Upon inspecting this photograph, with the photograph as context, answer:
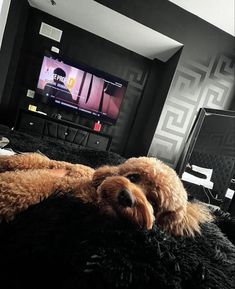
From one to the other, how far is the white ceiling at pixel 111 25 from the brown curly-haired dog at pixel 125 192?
2.82m

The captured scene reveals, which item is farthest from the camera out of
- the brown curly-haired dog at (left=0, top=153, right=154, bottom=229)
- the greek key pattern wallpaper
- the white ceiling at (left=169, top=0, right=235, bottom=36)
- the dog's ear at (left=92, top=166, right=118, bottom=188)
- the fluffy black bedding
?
the greek key pattern wallpaper

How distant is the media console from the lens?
3.05 m

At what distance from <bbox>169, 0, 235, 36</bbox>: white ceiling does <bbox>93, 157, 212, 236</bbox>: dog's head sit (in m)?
3.05

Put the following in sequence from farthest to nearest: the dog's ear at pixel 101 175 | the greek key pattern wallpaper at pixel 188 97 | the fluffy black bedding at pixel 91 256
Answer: the greek key pattern wallpaper at pixel 188 97
the dog's ear at pixel 101 175
the fluffy black bedding at pixel 91 256

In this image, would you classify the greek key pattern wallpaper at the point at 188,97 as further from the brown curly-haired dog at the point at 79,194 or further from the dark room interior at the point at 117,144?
the brown curly-haired dog at the point at 79,194

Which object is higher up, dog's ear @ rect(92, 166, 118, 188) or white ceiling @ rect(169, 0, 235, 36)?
white ceiling @ rect(169, 0, 235, 36)

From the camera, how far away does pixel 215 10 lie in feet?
9.62

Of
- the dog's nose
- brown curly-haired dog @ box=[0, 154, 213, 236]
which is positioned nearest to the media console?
brown curly-haired dog @ box=[0, 154, 213, 236]

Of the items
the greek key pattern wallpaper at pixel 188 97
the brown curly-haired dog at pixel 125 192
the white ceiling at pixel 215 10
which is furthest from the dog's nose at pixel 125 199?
the white ceiling at pixel 215 10

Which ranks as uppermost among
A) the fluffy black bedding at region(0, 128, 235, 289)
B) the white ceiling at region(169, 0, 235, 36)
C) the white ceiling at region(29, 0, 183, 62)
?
the white ceiling at region(169, 0, 235, 36)

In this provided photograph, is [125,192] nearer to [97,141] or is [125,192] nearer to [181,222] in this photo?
[181,222]

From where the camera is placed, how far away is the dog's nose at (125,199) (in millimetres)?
404

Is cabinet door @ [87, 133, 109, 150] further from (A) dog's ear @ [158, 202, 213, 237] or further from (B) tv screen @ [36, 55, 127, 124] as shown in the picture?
(A) dog's ear @ [158, 202, 213, 237]

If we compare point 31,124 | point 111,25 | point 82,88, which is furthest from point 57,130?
point 111,25
